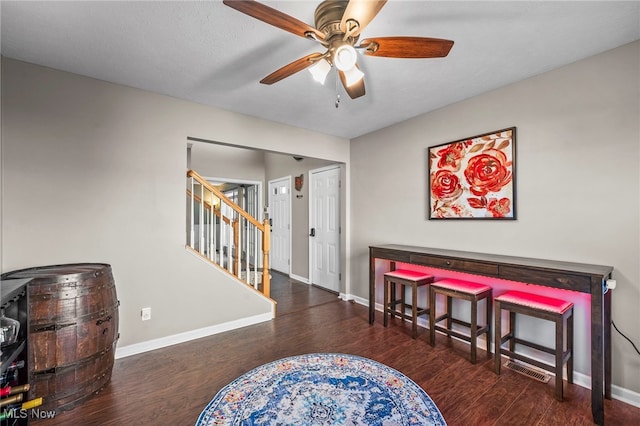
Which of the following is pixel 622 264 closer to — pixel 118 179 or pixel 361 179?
pixel 361 179

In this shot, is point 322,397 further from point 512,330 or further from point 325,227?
point 325,227

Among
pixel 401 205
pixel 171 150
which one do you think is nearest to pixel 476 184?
pixel 401 205

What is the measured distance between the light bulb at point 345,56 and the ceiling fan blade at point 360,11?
0.08 m

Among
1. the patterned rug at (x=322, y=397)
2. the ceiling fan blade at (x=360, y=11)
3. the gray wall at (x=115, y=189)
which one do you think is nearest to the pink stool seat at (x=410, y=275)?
the patterned rug at (x=322, y=397)

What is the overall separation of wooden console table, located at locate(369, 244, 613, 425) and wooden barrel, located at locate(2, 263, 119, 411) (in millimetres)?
2665

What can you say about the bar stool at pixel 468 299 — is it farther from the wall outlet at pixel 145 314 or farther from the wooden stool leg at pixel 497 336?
the wall outlet at pixel 145 314

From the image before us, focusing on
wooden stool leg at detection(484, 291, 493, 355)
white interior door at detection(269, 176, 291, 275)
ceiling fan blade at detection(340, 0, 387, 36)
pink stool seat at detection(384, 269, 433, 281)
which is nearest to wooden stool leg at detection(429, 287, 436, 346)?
pink stool seat at detection(384, 269, 433, 281)

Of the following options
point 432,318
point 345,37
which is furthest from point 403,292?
point 345,37

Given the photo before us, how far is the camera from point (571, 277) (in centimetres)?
186

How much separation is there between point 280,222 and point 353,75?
14.4 ft

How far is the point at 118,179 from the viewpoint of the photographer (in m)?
2.50

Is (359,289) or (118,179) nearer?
(118,179)

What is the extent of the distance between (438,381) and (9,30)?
3.78 metres

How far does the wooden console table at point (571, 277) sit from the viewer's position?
1719mm
